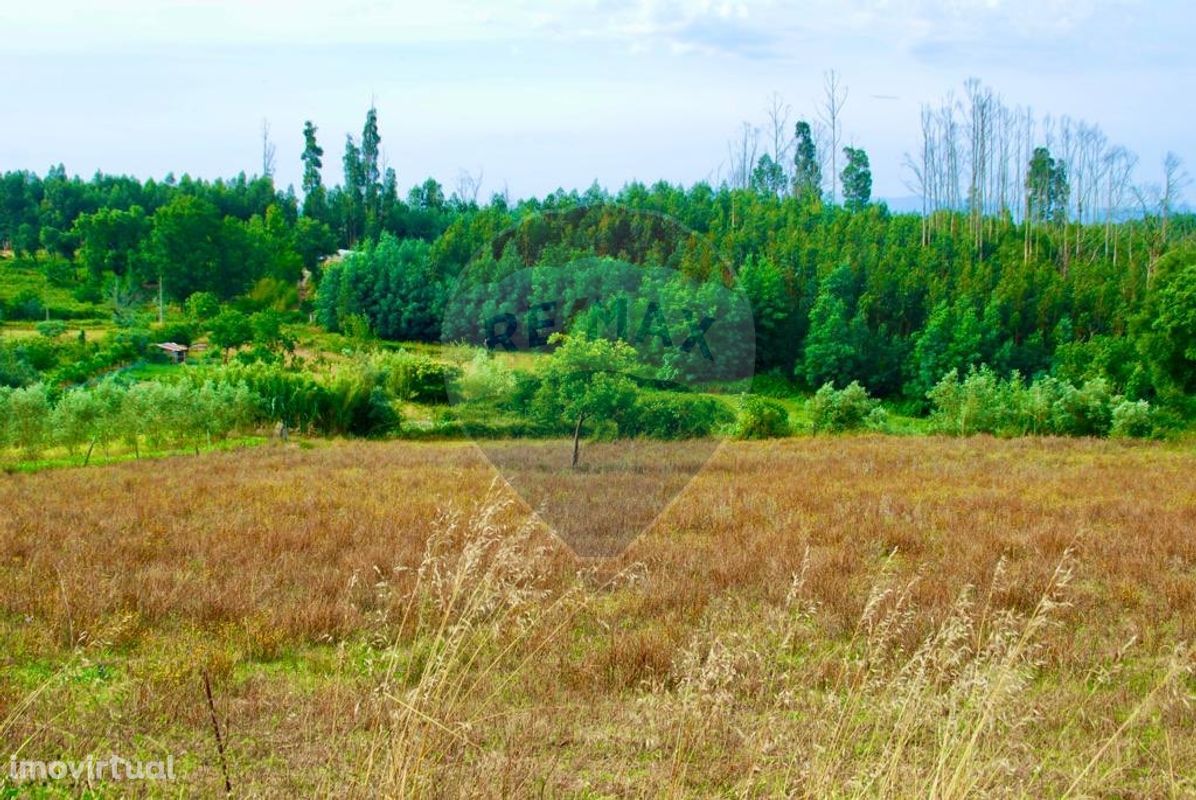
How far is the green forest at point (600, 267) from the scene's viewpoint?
23.6 metres

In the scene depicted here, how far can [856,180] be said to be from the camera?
266ft

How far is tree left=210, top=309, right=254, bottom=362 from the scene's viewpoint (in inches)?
1879

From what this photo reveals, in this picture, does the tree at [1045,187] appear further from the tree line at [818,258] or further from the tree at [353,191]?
the tree at [353,191]

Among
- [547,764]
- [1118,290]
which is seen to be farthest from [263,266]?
[547,764]

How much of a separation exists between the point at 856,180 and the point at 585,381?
75051mm

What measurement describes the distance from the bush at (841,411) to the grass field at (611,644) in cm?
1877

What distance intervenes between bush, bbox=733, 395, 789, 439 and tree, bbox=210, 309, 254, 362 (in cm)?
2842

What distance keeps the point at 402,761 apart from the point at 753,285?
50811mm

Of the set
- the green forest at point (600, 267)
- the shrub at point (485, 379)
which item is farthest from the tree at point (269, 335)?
the shrub at point (485, 379)

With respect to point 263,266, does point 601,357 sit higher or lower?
lower

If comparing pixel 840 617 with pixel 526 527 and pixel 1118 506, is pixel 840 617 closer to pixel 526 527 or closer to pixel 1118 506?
pixel 526 527

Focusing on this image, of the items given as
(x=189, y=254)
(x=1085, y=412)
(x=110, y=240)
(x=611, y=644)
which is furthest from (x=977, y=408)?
(x=110, y=240)

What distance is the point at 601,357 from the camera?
36.3ft

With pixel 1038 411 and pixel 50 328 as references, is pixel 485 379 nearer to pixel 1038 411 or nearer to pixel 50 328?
pixel 1038 411
